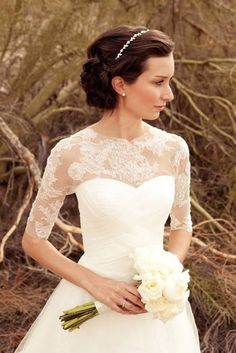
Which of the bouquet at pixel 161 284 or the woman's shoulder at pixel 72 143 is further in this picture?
the woman's shoulder at pixel 72 143

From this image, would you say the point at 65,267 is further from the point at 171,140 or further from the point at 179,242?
the point at 171,140

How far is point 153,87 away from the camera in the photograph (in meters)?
2.33

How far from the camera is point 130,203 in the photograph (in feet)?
7.58

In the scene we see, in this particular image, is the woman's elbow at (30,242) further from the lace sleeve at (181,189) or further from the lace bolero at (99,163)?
the lace sleeve at (181,189)

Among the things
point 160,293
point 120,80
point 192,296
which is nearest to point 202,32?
point 192,296

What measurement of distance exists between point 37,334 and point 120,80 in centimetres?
97

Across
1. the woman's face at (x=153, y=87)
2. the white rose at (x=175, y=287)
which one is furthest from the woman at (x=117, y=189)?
the white rose at (x=175, y=287)

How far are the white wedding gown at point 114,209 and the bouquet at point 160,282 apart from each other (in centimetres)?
13

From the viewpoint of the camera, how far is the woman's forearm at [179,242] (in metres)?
2.52

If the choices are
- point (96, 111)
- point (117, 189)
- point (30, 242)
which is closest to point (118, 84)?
point (117, 189)

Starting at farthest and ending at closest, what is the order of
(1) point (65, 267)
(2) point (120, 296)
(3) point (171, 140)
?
(3) point (171, 140)
(1) point (65, 267)
(2) point (120, 296)

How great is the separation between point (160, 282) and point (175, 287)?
50 mm

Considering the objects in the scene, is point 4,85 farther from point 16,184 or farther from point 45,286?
point 45,286

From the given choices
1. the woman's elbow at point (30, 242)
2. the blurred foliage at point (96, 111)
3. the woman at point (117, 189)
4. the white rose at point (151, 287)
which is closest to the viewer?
the white rose at point (151, 287)
